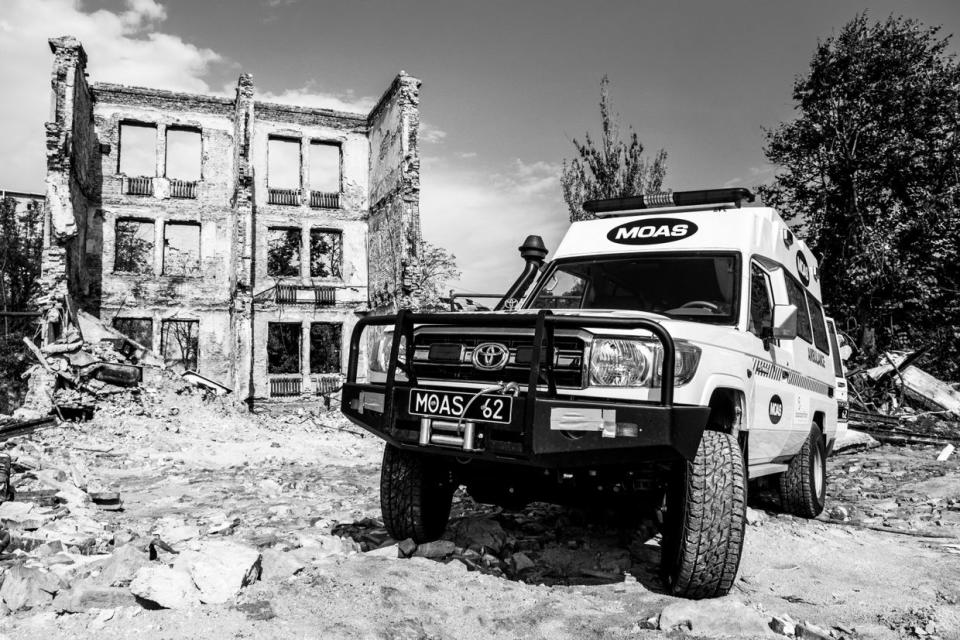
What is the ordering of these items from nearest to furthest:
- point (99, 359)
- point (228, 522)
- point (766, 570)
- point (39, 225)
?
point (766, 570) → point (228, 522) → point (99, 359) → point (39, 225)

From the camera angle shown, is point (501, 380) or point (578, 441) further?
point (501, 380)

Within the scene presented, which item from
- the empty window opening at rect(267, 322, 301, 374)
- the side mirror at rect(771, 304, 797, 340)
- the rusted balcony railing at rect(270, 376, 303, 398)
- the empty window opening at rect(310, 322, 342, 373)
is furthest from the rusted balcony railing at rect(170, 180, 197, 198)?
the side mirror at rect(771, 304, 797, 340)

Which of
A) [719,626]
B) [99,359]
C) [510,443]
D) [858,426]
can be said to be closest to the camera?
[719,626]

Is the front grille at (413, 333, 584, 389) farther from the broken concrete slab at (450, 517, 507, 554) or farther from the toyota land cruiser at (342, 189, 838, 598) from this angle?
the broken concrete slab at (450, 517, 507, 554)

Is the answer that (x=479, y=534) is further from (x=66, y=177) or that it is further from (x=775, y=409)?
(x=66, y=177)

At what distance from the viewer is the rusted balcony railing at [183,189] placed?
22.7 metres

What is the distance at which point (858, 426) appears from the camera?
43.0 ft

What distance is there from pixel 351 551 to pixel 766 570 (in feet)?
9.04

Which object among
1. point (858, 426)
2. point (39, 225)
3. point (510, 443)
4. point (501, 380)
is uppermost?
point (39, 225)

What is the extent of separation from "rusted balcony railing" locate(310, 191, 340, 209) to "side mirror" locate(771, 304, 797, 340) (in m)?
21.7

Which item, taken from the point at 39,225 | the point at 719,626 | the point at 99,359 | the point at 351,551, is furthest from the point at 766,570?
the point at 39,225

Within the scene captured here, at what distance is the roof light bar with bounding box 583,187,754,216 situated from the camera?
5164mm

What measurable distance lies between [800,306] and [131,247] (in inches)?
1106

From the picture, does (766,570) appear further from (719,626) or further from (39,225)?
(39,225)
